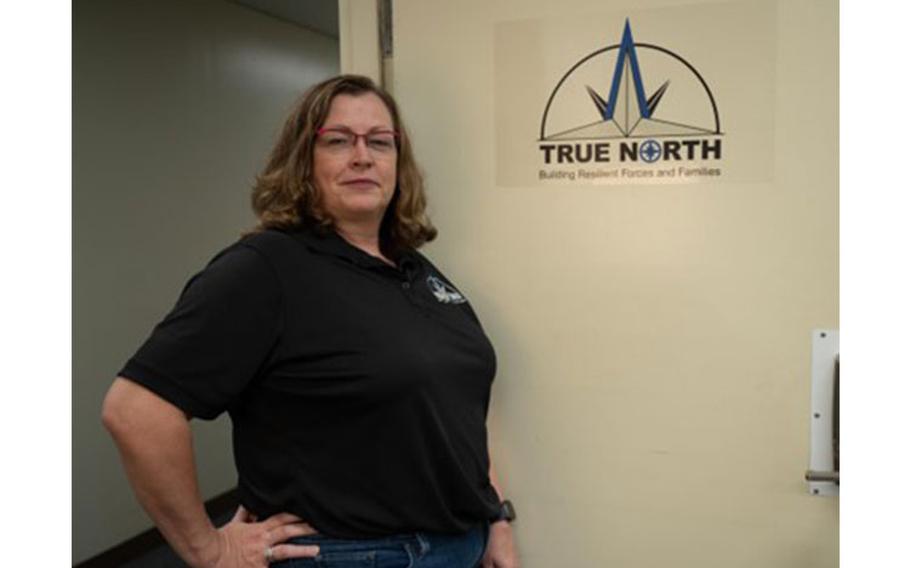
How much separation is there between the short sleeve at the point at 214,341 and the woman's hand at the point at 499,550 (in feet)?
2.00

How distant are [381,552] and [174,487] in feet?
1.05

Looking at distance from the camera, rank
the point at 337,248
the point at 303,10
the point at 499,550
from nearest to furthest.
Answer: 1. the point at 337,248
2. the point at 499,550
3. the point at 303,10

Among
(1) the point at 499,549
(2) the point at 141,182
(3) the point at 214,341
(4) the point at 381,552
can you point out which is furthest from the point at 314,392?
(2) the point at 141,182

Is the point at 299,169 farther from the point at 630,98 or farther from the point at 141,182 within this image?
the point at 141,182

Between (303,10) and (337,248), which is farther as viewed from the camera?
(303,10)

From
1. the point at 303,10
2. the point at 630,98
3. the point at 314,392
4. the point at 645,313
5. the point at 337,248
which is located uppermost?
the point at 303,10

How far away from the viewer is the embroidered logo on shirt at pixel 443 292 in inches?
53.6

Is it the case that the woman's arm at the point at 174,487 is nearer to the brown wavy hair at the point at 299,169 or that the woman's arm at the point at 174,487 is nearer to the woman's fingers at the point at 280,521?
the woman's fingers at the point at 280,521

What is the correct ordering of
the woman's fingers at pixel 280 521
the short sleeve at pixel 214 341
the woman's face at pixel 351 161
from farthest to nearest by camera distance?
the woman's face at pixel 351 161
the woman's fingers at pixel 280 521
the short sleeve at pixel 214 341

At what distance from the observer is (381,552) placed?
1146 mm

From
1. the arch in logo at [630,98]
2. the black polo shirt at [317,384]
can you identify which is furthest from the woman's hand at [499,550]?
the arch in logo at [630,98]

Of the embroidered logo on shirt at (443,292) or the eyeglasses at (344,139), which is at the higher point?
the eyeglasses at (344,139)

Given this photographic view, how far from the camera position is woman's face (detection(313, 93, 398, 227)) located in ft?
4.18
